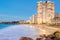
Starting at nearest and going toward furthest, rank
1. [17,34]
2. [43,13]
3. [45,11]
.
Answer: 1. [17,34]
2. [43,13]
3. [45,11]

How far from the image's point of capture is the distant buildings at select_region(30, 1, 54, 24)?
127m

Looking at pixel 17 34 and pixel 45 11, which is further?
pixel 45 11

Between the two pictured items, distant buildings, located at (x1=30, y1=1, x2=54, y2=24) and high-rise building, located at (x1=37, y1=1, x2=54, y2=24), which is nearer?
high-rise building, located at (x1=37, y1=1, x2=54, y2=24)

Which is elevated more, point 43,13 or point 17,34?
point 43,13

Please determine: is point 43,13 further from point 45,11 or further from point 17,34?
point 17,34

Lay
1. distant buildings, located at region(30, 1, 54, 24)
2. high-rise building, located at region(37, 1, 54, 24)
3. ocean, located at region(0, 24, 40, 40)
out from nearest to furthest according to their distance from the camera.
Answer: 1. ocean, located at region(0, 24, 40, 40)
2. high-rise building, located at region(37, 1, 54, 24)
3. distant buildings, located at region(30, 1, 54, 24)

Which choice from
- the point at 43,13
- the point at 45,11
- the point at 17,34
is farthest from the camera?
the point at 45,11

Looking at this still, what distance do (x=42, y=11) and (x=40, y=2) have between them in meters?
10.2

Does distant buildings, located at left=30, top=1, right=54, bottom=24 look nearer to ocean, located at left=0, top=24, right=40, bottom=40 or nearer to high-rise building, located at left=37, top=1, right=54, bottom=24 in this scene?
high-rise building, located at left=37, top=1, right=54, bottom=24

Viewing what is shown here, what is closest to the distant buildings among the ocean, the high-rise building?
the high-rise building

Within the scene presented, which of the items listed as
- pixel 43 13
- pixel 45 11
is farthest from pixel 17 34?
pixel 45 11

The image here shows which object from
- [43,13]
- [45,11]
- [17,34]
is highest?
[45,11]

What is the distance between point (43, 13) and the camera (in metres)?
130

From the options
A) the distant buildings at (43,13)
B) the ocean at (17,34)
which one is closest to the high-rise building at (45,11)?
the distant buildings at (43,13)
